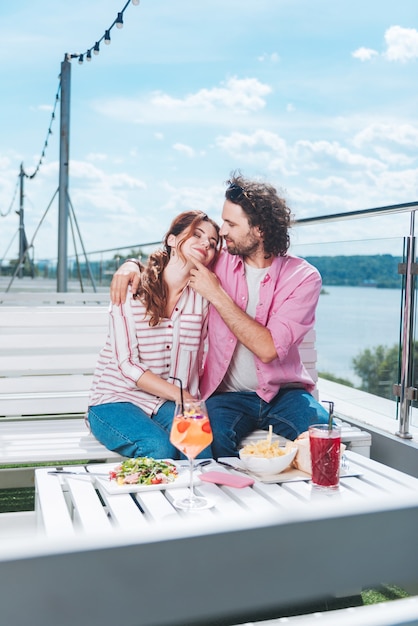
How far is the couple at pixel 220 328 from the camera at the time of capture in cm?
259

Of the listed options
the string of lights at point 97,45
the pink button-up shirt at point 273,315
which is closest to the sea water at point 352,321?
the pink button-up shirt at point 273,315

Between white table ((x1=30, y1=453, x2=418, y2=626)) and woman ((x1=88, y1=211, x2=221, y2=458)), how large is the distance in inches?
77.1

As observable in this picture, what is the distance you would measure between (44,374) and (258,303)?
4.02 feet

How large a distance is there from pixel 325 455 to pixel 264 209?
3.85 feet

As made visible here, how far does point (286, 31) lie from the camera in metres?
41.6

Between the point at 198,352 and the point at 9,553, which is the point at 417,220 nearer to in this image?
the point at 198,352

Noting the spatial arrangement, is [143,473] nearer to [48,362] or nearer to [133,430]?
[133,430]

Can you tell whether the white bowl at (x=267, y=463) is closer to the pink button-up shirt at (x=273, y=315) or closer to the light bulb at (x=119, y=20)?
the pink button-up shirt at (x=273, y=315)

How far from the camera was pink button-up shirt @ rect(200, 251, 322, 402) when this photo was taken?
267 centimetres

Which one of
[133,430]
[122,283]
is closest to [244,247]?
[122,283]

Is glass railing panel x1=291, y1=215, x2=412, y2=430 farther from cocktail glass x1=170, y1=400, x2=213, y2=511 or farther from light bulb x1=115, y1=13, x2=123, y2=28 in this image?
light bulb x1=115, y1=13, x2=123, y2=28

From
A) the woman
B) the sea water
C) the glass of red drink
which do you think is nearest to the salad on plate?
the glass of red drink

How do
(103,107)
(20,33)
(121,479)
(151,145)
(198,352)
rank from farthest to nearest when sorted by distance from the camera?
(151,145)
(103,107)
(20,33)
(198,352)
(121,479)

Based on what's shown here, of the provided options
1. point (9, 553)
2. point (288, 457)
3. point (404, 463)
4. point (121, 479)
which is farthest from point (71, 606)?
point (404, 463)
